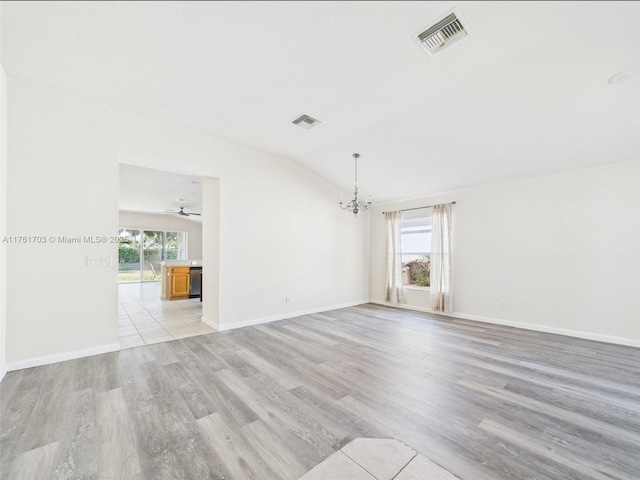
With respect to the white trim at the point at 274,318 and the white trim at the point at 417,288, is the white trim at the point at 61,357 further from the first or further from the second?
the white trim at the point at 417,288

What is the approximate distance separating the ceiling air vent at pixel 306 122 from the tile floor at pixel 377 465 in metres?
3.58

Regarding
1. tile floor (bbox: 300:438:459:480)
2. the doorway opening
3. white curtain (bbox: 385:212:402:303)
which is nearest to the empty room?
tile floor (bbox: 300:438:459:480)

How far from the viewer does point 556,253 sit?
4.33 metres

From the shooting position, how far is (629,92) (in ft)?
9.03

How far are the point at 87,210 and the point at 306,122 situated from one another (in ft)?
9.71

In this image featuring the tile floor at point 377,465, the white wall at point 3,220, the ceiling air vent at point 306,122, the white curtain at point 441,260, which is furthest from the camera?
the white curtain at point 441,260

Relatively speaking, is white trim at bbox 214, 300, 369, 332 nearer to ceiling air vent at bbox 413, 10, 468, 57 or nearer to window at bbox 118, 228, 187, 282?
ceiling air vent at bbox 413, 10, 468, 57

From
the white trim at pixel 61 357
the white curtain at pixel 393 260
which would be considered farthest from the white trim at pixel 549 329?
the white trim at pixel 61 357

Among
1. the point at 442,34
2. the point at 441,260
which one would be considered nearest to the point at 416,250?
the point at 441,260

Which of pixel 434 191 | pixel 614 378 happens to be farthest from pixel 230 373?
pixel 434 191

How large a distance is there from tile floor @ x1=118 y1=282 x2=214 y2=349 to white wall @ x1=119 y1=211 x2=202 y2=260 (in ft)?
16.1

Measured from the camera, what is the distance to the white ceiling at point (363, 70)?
82.8 inches

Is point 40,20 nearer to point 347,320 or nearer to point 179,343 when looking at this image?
point 179,343

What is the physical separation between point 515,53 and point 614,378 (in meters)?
3.36
